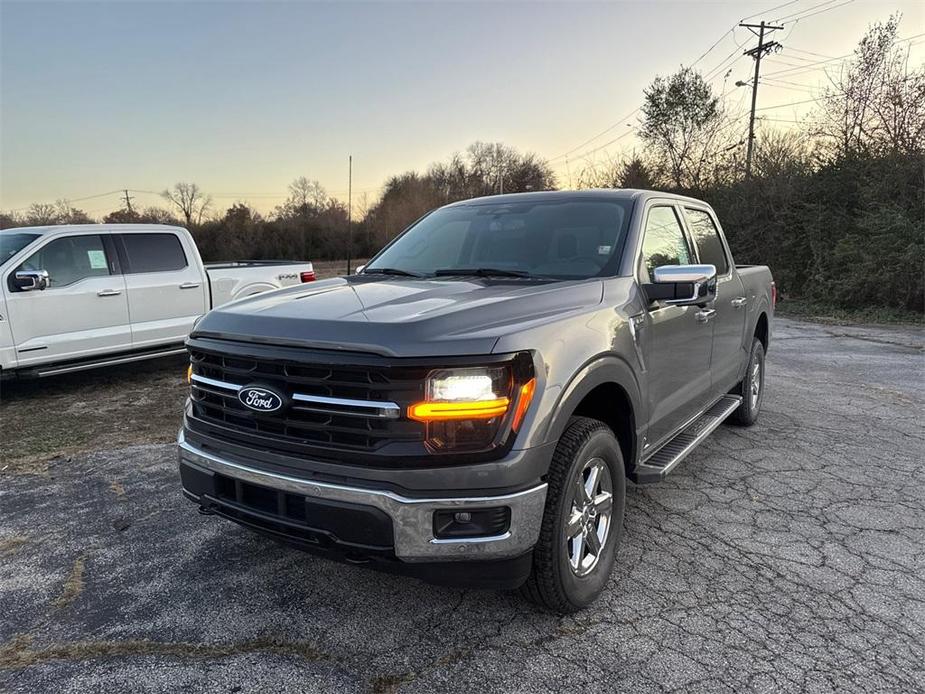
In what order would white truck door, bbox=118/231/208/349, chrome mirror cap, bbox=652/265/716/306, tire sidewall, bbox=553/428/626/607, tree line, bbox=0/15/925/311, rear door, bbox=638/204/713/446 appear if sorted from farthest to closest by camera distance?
tree line, bbox=0/15/925/311, white truck door, bbox=118/231/208/349, rear door, bbox=638/204/713/446, chrome mirror cap, bbox=652/265/716/306, tire sidewall, bbox=553/428/626/607

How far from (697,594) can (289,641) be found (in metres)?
1.87

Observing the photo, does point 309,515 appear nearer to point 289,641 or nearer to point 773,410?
point 289,641

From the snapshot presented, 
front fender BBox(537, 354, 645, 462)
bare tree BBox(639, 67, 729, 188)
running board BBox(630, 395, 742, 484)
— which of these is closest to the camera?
front fender BBox(537, 354, 645, 462)

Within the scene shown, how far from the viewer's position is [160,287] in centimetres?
789

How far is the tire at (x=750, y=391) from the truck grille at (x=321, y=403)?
4.08 m

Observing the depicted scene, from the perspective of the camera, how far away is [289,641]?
262 centimetres

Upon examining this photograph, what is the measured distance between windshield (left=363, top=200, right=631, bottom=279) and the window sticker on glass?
4.84 meters

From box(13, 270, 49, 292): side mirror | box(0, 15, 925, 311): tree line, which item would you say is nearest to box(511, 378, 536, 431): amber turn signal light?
box(13, 270, 49, 292): side mirror

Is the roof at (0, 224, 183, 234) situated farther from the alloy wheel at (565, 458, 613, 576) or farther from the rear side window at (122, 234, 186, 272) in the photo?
the alloy wheel at (565, 458, 613, 576)

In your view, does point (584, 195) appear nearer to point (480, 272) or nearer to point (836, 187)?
point (480, 272)

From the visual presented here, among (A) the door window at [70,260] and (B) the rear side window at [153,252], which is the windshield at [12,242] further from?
(B) the rear side window at [153,252]

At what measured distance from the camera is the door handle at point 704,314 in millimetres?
3950

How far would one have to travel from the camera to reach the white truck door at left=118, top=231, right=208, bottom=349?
7.64m

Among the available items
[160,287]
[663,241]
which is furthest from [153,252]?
[663,241]
